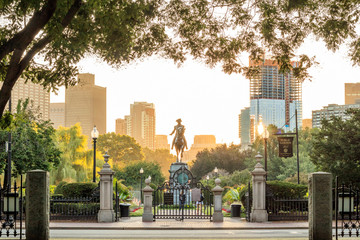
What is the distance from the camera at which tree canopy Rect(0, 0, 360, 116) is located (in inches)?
472

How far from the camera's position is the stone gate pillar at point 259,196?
23.2 meters

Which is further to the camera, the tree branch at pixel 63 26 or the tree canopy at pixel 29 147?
the tree canopy at pixel 29 147

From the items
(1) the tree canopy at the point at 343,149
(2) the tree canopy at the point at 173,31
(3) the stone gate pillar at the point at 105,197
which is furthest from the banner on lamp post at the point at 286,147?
(2) the tree canopy at the point at 173,31

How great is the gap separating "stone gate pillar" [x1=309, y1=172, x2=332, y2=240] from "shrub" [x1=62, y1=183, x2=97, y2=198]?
46.4 ft

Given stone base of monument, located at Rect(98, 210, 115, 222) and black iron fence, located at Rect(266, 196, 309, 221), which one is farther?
black iron fence, located at Rect(266, 196, 309, 221)

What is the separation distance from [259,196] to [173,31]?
1132cm

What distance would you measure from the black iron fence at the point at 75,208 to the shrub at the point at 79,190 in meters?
0.50

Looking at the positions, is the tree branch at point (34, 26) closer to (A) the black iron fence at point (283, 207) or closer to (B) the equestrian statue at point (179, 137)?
(A) the black iron fence at point (283, 207)

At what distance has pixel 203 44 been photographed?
14.6 metres

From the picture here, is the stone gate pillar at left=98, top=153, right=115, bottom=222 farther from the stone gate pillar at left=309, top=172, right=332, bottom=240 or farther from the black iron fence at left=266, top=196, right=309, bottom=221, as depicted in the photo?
the stone gate pillar at left=309, top=172, right=332, bottom=240

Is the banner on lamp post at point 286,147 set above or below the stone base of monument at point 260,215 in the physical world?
above

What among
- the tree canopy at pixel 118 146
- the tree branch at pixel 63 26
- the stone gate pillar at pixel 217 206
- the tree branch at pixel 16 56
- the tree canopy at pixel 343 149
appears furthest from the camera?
the tree canopy at pixel 118 146

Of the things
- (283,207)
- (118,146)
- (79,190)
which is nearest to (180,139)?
(79,190)

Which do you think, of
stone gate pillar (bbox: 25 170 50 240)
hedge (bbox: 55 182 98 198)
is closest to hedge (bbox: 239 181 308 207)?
hedge (bbox: 55 182 98 198)
